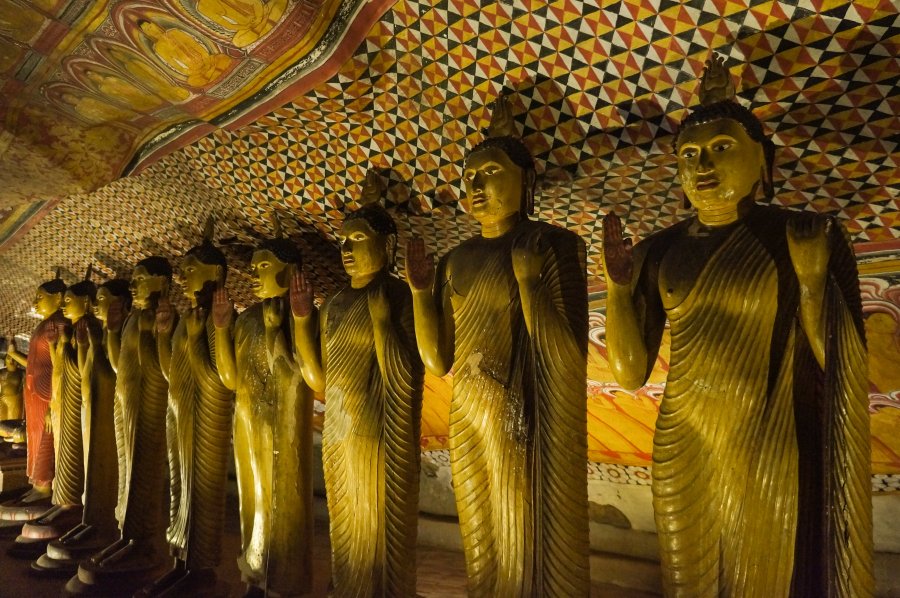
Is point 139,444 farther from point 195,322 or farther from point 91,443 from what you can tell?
point 195,322

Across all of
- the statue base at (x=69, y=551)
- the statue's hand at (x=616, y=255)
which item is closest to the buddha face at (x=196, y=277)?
the statue base at (x=69, y=551)

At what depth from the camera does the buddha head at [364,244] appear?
10.9ft

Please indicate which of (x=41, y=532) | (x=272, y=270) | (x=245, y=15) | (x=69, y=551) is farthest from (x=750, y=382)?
(x=41, y=532)

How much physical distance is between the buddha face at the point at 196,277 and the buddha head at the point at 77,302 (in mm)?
1939

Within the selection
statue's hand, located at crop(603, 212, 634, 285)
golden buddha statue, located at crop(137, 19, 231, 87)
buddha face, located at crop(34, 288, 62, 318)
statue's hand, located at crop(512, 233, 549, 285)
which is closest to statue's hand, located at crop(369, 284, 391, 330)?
statue's hand, located at crop(512, 233, 549, 285)

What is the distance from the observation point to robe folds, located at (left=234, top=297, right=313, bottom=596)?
3.31 metres

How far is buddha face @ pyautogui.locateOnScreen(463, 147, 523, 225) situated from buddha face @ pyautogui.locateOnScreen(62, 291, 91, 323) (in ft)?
14.1

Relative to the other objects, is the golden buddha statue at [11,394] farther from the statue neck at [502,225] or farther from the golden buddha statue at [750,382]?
the golden buddha statue at [750,382]

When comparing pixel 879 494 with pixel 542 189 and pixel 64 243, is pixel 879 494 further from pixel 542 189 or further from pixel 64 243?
pixel 64 243

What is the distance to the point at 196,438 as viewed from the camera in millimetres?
3973

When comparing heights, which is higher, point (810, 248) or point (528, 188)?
point (528, 188)

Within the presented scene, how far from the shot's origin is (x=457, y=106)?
336 cm

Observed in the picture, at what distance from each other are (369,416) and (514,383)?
823mm

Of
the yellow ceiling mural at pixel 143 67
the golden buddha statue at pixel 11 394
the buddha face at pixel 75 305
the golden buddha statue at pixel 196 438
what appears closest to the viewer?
the yellow ceiling mural at pixel 143 67
